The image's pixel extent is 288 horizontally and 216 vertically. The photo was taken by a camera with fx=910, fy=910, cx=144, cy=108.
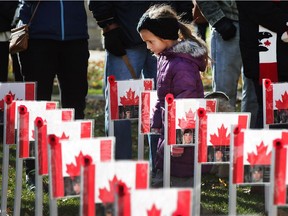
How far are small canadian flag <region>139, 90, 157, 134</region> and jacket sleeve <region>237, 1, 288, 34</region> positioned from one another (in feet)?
3.36

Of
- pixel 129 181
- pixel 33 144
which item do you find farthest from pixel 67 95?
pixel 129 181

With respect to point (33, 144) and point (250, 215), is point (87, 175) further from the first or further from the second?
point (250, 215)

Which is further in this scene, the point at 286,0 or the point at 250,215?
the point at 286,0

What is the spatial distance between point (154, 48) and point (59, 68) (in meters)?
1.07

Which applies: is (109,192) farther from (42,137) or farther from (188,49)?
(188,49)

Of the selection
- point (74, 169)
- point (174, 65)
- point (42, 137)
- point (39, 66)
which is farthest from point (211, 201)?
point (74, 169)

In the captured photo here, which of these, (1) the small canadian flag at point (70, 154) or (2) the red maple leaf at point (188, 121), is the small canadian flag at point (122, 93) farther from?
(1) the small canadian flag at point (70, 154)

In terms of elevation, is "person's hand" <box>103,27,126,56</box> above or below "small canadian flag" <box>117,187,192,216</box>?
above

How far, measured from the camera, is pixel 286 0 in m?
6.59

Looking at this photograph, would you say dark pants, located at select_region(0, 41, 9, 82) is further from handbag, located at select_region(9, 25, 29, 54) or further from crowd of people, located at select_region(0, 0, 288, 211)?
handbag, located at select_region(9, 25, 29, 54)

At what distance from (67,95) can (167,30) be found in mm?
1170

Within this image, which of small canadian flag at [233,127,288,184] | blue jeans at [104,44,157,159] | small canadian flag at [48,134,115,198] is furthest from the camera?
blue jeans at [104,44,157,159]

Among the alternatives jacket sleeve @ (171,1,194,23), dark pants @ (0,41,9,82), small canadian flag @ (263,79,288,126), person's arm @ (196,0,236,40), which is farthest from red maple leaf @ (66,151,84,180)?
Result: dark pants @ (0,41,9,82)

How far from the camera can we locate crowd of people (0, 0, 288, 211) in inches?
242
